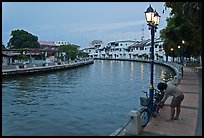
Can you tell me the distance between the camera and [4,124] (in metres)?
12.6

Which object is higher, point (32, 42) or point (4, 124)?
point (32, 42)

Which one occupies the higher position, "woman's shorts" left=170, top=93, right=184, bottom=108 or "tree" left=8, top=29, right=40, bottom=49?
"tree" left=8, top=29, right=40, bottom=49

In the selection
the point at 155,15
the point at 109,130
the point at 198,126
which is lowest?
the point at 109,130

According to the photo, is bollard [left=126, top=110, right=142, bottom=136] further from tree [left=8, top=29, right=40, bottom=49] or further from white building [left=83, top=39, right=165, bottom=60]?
white building [left=83, top=39, right=165, bottom=60]

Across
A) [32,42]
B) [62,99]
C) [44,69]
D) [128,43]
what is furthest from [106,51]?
[62,99]

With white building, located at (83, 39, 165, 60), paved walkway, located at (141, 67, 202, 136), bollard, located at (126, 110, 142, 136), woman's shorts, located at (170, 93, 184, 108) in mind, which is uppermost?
white building, located at (83, 39, 165, 60)

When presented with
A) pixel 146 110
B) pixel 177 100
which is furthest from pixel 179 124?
pixel 146 110

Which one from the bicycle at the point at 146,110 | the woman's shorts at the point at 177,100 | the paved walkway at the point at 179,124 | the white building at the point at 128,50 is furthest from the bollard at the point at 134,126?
the white building at the point at 128,50

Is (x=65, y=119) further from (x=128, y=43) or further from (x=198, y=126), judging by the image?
(x=128, y=43)

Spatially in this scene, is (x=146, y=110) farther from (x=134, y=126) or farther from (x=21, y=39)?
(x=21, y=39)

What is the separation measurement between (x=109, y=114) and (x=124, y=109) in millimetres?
1675

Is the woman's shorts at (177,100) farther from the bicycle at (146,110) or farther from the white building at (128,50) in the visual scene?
the white building at (128,50)

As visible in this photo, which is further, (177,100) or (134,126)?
(177,100)

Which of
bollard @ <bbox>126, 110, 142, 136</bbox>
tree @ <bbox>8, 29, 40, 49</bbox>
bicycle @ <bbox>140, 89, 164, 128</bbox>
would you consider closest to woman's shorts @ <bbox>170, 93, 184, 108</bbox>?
bicycle @ <bbox>140, 89, 164, 128</bbox>
